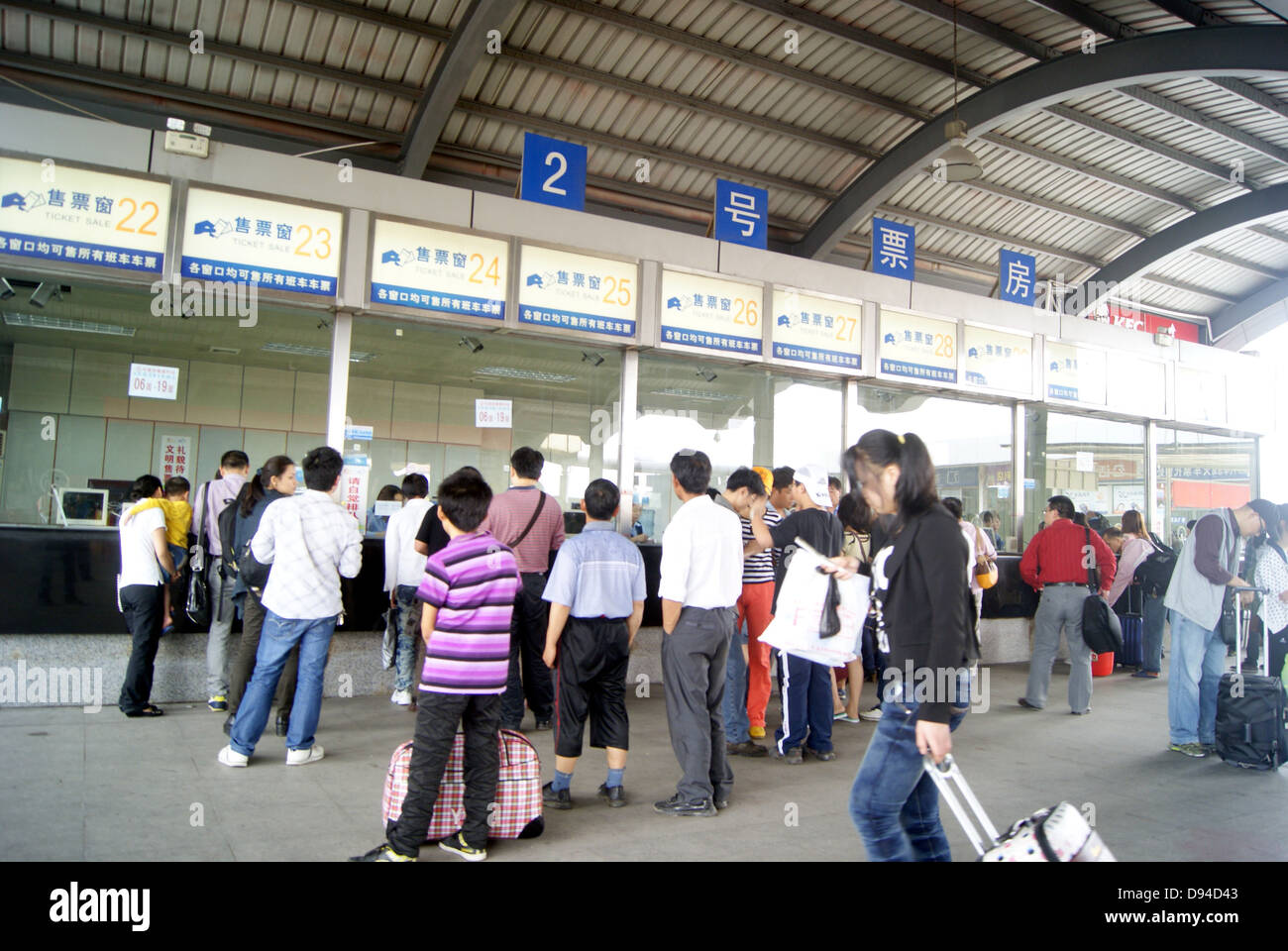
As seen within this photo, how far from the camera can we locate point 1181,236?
605 inches

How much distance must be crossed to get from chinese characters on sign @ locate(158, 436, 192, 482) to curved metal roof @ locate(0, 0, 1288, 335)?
528 cm

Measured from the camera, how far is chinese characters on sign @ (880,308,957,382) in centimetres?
857

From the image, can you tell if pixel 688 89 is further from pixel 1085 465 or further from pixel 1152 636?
pixel 1152 636

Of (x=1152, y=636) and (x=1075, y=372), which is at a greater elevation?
(x=1075, y=372)

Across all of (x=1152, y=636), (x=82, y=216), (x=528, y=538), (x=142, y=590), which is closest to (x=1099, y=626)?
(x=1152, y=636)

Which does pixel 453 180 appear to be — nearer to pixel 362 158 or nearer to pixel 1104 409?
pixel 362 158

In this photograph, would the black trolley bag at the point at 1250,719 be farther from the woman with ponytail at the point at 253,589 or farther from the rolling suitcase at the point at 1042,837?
the woman with ponytail at the point at 253,589

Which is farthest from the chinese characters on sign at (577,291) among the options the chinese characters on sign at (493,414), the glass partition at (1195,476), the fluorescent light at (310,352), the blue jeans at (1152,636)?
the glass partition at (1195,476)

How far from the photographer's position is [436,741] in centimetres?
334

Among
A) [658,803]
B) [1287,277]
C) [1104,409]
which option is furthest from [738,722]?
[1287,277]

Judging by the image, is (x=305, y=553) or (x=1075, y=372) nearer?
(x=305, y=553)

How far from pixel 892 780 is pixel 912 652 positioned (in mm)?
392

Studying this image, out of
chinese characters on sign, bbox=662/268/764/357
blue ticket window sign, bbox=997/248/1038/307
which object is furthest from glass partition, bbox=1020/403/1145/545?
chinese characters on sign, bbox=662/268/764/357

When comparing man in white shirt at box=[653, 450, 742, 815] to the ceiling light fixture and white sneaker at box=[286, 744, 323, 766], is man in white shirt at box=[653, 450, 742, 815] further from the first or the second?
the ceiling light fixture
